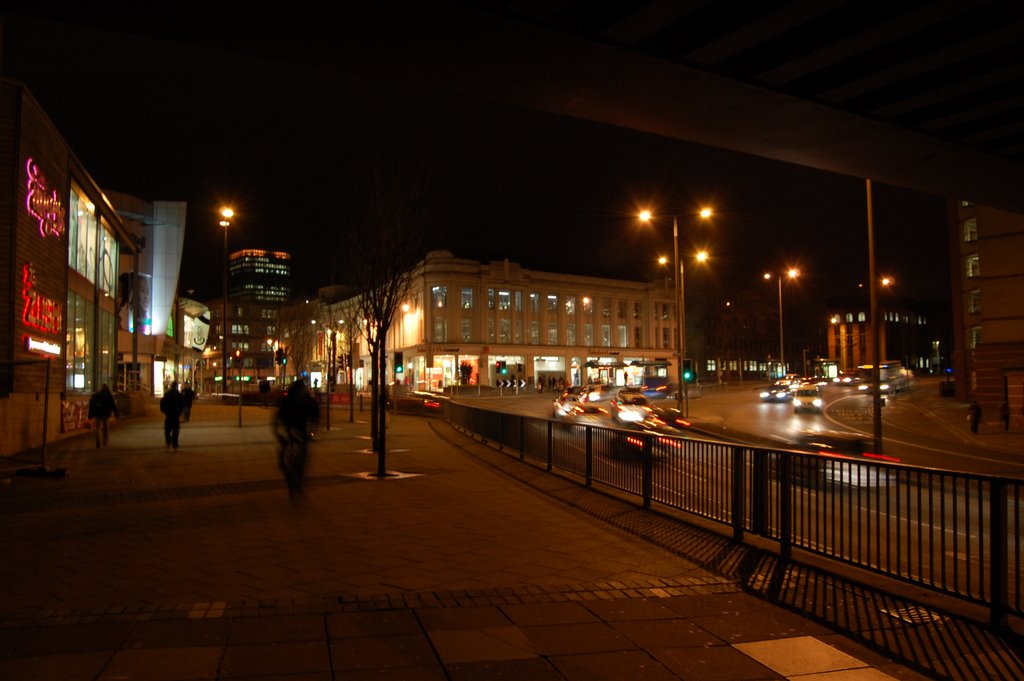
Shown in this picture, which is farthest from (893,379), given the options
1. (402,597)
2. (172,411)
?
(402,597)

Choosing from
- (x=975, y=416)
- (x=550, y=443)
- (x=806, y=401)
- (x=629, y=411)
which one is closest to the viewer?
(x=550, y=443)

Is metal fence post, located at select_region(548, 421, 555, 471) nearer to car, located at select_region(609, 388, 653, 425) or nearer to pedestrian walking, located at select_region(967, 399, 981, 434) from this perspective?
car, located at select_region(609, 388, 653, 425)

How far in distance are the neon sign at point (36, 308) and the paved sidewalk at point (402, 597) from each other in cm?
808

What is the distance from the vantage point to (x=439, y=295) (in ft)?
281

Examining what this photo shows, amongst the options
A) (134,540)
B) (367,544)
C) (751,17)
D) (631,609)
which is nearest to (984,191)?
(751,17)

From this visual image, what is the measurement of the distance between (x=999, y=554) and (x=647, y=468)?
17.5 feet

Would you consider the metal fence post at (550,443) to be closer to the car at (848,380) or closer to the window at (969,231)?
the window at (969,231)

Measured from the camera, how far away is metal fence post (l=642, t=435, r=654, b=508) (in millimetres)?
10664

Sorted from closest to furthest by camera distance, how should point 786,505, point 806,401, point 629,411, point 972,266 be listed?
1. point 786,505
2. point 629,411
3. point 806,401
4. point 972,266

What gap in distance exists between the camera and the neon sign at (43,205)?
732 inches

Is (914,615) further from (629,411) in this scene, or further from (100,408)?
(629,411)

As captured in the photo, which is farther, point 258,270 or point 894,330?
point 258,270

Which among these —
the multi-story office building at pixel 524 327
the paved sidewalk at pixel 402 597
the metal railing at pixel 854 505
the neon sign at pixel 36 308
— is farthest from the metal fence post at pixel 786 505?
the multi-story office building at pixel 524 327

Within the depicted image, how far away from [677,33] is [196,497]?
9279 millimetres
